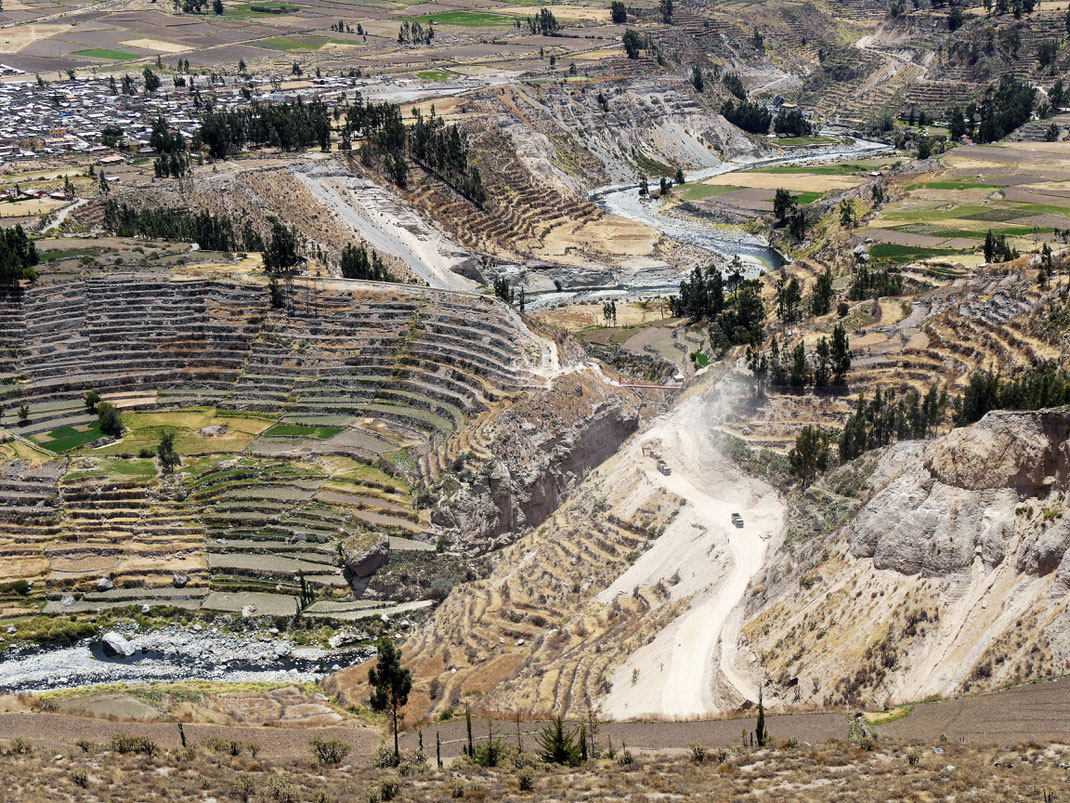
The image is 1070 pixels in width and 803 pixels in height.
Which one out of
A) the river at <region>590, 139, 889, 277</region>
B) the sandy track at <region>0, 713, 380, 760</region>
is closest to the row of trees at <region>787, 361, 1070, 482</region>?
the sandy track at <region>0, 713, 380, 760</region>

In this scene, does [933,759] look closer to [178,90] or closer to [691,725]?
[691,725]

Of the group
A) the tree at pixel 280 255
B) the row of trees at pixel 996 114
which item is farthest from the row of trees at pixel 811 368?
the row of trees at pixel 996 114

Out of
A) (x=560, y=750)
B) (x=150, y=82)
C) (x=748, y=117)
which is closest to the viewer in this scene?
(x=560, y=750)

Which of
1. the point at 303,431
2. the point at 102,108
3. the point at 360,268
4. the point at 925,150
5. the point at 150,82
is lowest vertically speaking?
the point at 303,431

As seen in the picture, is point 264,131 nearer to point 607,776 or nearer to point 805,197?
point 805,197

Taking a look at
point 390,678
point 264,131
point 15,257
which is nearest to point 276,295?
point 15,257

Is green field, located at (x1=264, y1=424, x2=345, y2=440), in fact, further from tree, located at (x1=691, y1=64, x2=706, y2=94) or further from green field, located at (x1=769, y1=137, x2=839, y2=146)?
tree, located at (x1=691, y1=64, x2=706, y2=94)

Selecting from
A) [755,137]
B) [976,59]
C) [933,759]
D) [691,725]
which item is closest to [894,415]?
[691,725]
